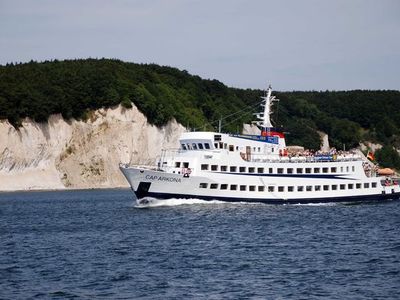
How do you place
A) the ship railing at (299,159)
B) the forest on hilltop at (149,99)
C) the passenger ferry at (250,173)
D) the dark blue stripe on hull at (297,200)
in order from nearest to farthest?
1. the passenger ferry at (250,173)
2. the dark blue stripe on hull at (297,200)
3. the ship railing at (299,159)
4. the forest on hilltop at (149,99)

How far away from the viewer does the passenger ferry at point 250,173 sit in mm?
66500

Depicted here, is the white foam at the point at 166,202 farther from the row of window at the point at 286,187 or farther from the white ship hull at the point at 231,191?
Result: the row of window at the point at 286,187

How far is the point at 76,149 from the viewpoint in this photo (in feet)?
394

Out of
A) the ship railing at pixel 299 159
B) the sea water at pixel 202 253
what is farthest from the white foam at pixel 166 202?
the ship railing at pixel 299 159

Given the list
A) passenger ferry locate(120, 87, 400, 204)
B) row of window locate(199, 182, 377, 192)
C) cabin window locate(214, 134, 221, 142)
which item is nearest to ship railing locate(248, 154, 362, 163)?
passenger ferry locate(120, 87, 400, 204)

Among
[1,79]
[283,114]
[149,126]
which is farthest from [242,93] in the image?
[1,79]

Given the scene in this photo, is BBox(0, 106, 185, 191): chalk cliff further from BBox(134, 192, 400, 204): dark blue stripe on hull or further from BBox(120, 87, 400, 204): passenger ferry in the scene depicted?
BBox(120, 87, 400, 204): passenger ferry

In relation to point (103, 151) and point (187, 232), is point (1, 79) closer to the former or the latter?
point (103, 151)

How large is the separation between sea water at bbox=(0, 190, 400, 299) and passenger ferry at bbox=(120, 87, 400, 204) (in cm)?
139

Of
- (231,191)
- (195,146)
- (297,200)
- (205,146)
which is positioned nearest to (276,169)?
(297,200)

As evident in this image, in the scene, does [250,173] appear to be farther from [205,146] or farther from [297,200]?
[297,200]

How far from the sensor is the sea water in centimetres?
3333

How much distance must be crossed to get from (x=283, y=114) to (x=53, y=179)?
81854 millimetres

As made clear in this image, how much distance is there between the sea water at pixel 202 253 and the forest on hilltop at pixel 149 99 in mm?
35304
